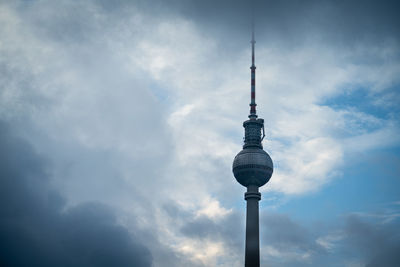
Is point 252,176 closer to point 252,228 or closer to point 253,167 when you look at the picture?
point 253,167

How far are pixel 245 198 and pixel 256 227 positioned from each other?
1099 cm

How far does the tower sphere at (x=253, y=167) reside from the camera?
16012 centimetres

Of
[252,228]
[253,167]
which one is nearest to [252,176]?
[253,167]

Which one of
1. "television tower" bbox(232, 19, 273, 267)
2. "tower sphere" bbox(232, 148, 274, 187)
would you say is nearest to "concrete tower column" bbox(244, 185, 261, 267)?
"television tower" bbox(232, 19, 273, 267)

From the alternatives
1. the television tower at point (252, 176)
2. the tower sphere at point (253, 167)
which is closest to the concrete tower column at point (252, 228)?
the television tower at point (252, 176)

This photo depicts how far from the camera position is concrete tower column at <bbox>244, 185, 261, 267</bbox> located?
512ft

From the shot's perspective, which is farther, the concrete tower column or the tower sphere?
the tower sphere

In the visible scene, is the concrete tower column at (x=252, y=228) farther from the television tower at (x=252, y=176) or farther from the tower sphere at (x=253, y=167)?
the tower sphere at (x=253, y=167)

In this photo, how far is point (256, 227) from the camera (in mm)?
158625

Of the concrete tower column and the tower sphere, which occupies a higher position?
the tower sphere

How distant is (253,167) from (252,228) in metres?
20.4

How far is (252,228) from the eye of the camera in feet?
519

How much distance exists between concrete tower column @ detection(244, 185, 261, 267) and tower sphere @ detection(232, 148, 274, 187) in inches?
124

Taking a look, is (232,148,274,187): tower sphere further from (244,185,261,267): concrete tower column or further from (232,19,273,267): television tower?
(244,185,261,267): concrete tower column
